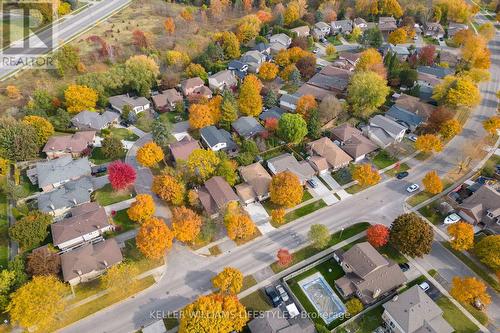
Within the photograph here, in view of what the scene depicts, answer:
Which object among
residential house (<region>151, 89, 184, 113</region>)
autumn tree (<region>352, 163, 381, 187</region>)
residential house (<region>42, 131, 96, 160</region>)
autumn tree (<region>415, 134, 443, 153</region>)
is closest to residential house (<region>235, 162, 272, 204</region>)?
autumn tree (<region>352, 163, 381, 187</region>)

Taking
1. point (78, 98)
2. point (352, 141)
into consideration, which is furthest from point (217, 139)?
point (78, 98)

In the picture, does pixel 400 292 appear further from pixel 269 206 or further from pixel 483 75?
pixel 483 75

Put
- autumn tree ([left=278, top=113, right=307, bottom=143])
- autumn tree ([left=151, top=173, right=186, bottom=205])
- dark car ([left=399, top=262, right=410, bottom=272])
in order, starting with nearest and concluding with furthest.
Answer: dark car ([left=399, top=262, right=410, bottom=272]), autumn tree ([left=151, top=173, right=186, bottom=205]), autumn tree ([left=278, top=113, right=307, bottom=143])

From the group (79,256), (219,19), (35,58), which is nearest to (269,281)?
(79,256)

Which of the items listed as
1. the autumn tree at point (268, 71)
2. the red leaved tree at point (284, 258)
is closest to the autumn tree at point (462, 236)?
the red leaved tree at point (284, 258)

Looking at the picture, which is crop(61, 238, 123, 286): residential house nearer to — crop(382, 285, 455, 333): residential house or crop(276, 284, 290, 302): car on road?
crop(276, 284, 290, 302): car on road

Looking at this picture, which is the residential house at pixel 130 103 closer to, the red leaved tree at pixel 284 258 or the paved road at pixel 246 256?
the paved road at pixel 246 256
